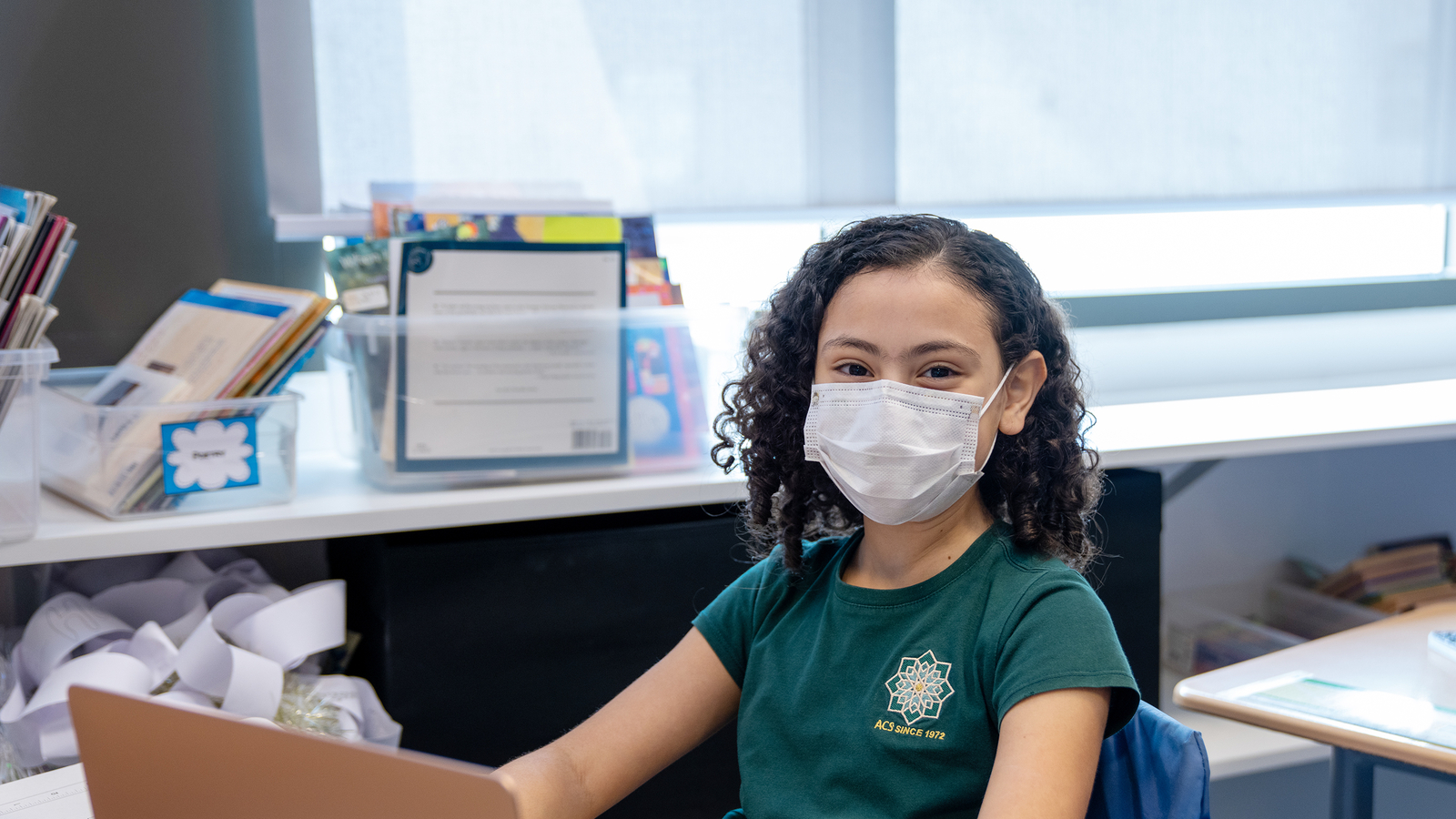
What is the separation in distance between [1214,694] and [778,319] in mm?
582

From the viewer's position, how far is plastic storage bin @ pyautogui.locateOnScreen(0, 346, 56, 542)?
104 cm

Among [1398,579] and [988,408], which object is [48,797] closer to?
[988,408]

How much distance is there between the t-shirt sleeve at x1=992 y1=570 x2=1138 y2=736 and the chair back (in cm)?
2

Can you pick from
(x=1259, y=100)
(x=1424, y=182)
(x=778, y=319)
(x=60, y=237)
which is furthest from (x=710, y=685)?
(x=1424, y=182)

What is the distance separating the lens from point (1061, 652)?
2.60 feet

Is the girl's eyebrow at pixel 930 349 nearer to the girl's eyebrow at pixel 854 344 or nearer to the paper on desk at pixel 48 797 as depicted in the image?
the girl's eyebrow at pixel 854 344

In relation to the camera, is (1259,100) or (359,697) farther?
(1259,100)

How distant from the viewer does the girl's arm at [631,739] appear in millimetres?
875

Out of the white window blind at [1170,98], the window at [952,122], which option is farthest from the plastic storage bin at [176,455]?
the white window blind at [1170,98]

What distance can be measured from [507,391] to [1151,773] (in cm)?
78

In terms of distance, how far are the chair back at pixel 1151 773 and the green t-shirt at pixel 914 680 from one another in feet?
0.08

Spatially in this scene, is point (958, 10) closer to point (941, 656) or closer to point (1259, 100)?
point (1259, 100)

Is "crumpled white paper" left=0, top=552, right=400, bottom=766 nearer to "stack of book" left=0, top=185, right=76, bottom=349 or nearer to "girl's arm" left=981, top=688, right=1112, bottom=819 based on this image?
"stack of book" left=0, top=185, right=76, bottom=349

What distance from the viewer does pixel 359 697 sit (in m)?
1.17
